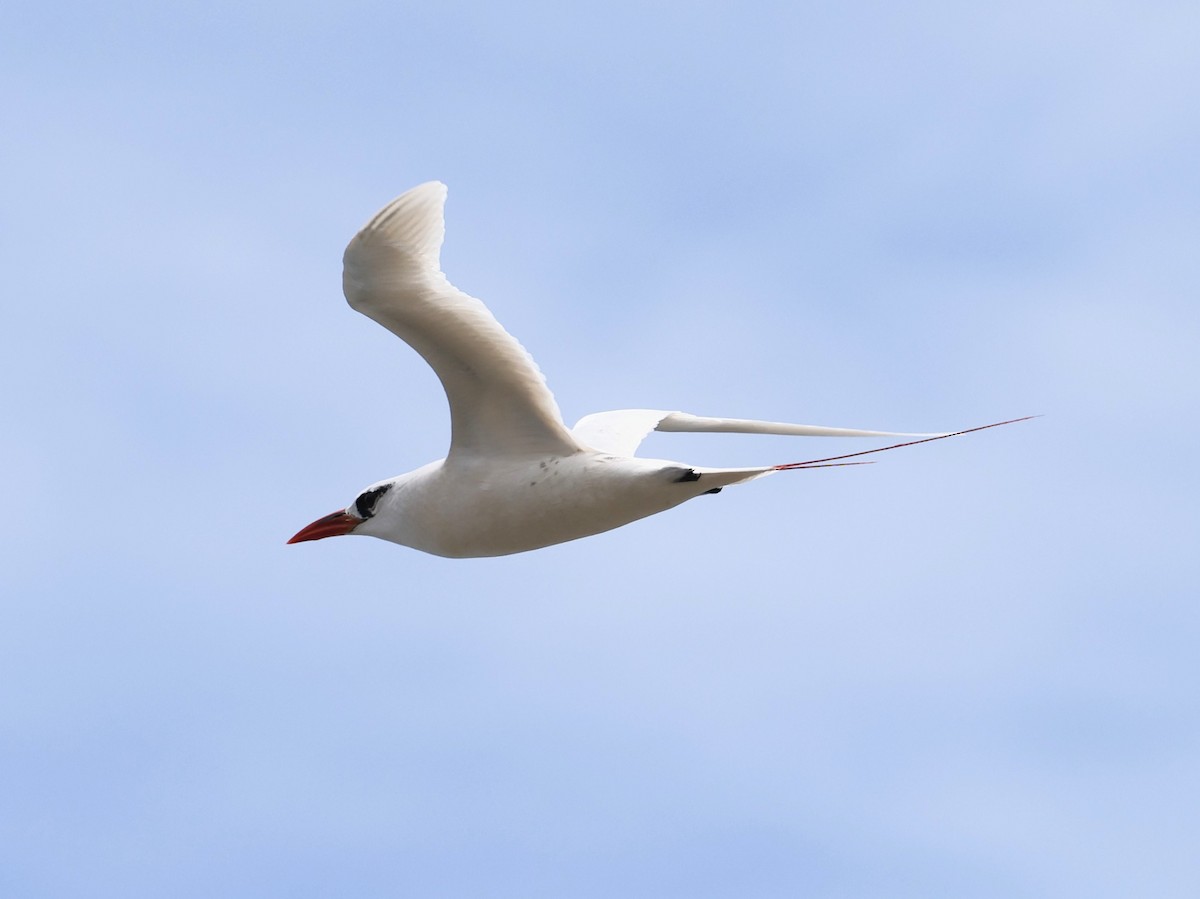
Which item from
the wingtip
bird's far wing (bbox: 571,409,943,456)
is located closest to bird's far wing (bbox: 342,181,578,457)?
the wingtip

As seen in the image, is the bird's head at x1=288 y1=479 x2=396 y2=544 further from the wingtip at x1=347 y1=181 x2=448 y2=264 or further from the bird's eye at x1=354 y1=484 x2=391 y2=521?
the wingtip at x1=347 y1=181 x2=448 y2=264

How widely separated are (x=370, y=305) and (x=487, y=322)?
0.88m

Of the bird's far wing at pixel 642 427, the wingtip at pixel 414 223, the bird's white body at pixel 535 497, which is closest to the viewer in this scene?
the wingtip at pixel 414 223

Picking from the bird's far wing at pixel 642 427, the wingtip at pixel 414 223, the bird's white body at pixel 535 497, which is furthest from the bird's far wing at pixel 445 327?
the bird's far wing at pixel 642 427

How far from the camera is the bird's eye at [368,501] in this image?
1638 cm

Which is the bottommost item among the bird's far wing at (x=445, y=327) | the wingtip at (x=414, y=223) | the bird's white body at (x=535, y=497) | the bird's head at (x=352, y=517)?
the bird's white body at (x=535, y=497)

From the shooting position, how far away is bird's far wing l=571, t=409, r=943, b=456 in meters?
16.3

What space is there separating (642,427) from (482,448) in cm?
279

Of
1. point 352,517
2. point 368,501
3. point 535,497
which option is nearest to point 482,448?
point 535,497

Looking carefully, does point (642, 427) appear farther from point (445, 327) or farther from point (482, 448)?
point (445, 327)

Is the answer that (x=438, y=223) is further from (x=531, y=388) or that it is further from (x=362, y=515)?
(x=362, y=515)

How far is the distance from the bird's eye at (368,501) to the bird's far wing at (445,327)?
71.3 inches

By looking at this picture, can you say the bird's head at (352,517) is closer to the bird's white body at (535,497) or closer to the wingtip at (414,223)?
the bird's white body at (535,497)

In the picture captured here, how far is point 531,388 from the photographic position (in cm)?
1441
